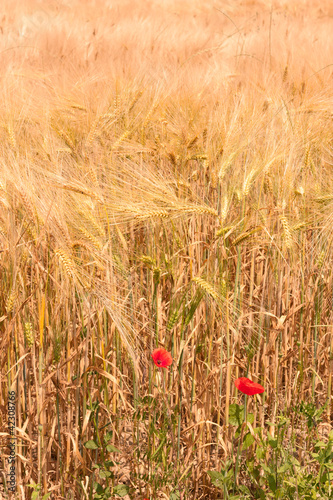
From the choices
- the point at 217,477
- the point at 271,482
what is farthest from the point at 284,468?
the point at 217,477

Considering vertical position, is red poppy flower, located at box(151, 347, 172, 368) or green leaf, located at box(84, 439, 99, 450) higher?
red poppy flower, located at box(151, 347, 172, 368)

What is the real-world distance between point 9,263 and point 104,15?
5.32 meters

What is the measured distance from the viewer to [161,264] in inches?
65.7

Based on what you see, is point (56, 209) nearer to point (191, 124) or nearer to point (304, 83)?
point (191, 124)

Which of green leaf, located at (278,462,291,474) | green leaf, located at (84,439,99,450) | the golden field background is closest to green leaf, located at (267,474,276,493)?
green leaf, located at (278,462,291,474)

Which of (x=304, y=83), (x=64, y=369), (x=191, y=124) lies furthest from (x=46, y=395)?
(x=304, y=83)

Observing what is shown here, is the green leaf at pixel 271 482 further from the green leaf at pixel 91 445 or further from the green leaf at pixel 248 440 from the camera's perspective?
the green leaf at pixel 91 445

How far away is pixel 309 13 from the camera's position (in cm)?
564

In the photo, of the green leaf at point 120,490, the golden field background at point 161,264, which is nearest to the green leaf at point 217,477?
the golden field background at point 161,264

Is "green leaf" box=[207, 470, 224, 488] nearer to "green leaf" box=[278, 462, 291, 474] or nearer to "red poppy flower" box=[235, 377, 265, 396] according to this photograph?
"green leaf" box=[278, 462, 291, 474]

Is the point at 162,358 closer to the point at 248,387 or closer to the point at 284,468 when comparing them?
the point at 248,387

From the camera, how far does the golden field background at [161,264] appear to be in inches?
46.7

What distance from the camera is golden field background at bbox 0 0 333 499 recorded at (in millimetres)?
1186

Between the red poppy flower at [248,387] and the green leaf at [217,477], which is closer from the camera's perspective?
the red poppy flower at [248,387]
